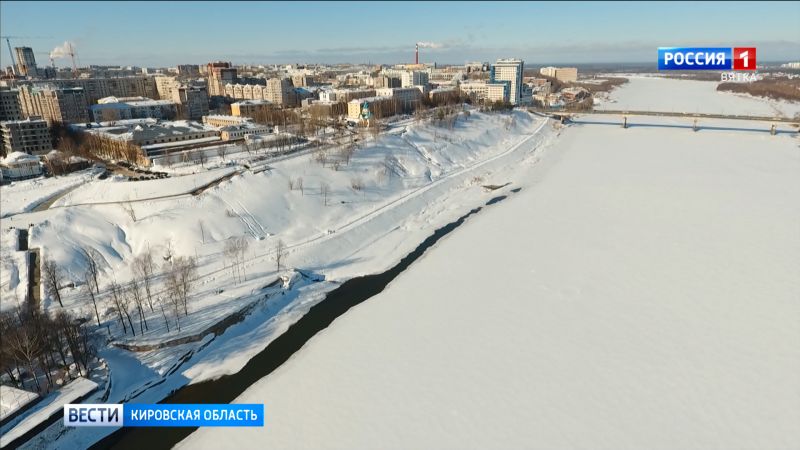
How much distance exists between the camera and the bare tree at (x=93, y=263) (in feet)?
74.1

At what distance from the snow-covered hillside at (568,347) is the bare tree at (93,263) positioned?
1240 cm

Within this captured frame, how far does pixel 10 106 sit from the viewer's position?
53.6 meters

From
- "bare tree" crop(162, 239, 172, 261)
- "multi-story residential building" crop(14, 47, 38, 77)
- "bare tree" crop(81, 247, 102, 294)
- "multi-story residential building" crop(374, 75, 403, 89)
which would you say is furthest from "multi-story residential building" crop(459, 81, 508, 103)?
"multi-story residential building" crop(14, 47, 38, 77)

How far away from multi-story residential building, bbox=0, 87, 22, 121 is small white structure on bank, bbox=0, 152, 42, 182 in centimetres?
2256

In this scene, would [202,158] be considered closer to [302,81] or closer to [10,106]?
[10,106]

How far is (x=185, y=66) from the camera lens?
504ft

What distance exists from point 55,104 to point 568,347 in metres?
65.3

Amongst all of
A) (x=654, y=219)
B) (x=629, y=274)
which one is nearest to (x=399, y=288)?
(x=629, y=274)

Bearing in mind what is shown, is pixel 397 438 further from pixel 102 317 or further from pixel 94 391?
pixel 102 317

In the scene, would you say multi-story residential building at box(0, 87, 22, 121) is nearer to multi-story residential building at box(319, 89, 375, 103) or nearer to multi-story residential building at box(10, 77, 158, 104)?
multi-story residential building at box(10, 77, 158, 104)

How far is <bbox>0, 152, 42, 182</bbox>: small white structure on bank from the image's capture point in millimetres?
35875

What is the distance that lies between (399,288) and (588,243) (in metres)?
12.5

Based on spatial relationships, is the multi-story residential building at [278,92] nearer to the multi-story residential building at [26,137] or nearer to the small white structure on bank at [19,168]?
the multi-story residential building at [26,137]

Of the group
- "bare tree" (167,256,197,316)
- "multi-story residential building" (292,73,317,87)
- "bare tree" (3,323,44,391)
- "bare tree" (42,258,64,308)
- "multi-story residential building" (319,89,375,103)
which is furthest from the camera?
"multi-story residential building" (292,73,317,87)
